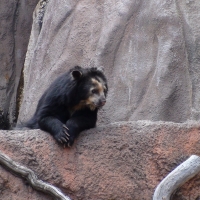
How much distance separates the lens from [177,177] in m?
5.08

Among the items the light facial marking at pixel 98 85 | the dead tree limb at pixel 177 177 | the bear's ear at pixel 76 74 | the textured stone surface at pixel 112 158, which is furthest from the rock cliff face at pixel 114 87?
the bear's ear at pixel 76 74

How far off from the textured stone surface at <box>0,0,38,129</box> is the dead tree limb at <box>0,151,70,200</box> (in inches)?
181

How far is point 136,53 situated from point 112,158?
2.62 m

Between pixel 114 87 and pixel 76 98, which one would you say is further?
pixel 114 87

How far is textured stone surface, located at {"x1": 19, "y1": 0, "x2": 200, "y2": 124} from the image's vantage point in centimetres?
730

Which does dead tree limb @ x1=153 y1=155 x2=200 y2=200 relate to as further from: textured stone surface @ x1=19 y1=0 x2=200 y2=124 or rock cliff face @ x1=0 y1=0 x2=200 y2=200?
textured stone surface @ x1=19 y1=0 x2=200 y2=124

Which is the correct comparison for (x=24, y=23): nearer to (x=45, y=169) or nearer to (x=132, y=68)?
(x=132, y=68)

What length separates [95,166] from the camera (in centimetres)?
516

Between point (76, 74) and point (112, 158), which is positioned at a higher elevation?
point (76, 74)

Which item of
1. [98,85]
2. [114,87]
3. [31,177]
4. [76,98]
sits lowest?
[114,87]

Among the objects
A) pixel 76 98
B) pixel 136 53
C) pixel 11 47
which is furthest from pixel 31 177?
pixel 11 47

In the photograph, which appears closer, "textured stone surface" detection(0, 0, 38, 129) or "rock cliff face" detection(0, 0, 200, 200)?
"rock cliff face" detection(0, 0, 200, 200)

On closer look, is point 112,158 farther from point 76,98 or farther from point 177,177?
point 76,98

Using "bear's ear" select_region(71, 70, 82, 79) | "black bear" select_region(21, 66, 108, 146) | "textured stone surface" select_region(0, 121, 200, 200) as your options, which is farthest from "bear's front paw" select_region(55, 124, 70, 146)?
"bear's ear" select_region(71, 70, 82, 79)
